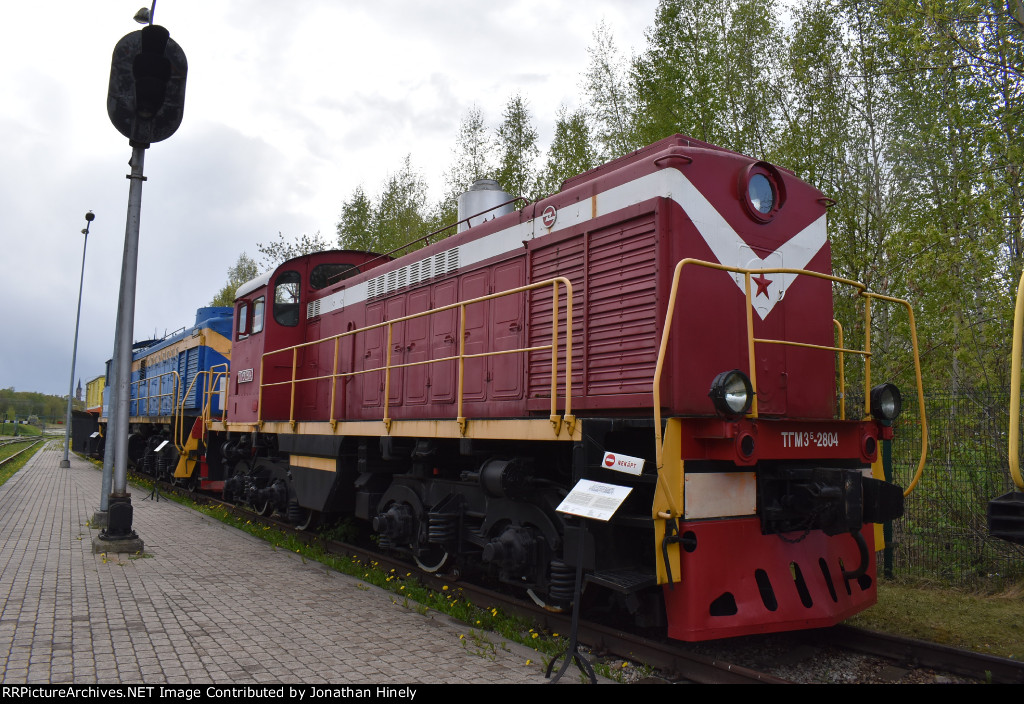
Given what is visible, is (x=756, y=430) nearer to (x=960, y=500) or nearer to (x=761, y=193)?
(x=761, y=193)

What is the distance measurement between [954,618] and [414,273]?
230 inches

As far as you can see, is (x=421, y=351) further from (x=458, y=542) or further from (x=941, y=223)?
(x=941, y=223)

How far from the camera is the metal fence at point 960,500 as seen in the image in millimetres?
6949

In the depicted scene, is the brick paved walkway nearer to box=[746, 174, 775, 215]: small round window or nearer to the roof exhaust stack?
box=[746, 174, 775, 215]: small round window

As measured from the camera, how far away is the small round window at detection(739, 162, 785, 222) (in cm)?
516

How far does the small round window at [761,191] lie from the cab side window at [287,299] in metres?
6.58

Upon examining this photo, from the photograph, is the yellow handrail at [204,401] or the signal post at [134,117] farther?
the yellow handrail at [204,401]

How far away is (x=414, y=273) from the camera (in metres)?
7.77

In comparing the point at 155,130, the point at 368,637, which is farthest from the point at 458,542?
the point at 155,130

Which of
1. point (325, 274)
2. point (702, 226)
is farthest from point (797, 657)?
point (325, 274)

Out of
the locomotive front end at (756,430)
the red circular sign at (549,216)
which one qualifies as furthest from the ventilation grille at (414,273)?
the locomotive front end at (756,430)

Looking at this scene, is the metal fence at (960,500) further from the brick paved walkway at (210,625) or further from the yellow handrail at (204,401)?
the yellow handrail at (204,401)

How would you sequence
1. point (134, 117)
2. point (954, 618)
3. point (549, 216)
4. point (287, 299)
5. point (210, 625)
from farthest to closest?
point (287, 299) → point (134, 117) → point (549, 216) → point (954, 618) → point (210, 625)

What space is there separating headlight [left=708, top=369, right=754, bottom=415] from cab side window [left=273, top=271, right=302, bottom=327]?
6978 millimetres
